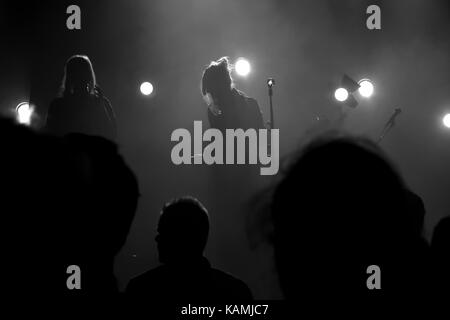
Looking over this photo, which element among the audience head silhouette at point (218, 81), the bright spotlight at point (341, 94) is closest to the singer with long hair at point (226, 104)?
the audience head silhouette at point (218, 81)

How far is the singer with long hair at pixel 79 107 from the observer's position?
14.1ft

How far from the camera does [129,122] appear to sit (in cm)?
606

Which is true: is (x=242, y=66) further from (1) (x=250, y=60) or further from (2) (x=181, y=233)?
(2) (x=181, y=233)

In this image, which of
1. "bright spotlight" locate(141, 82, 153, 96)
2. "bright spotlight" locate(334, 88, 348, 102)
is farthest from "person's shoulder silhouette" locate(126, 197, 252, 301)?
"bright spotlight" locate(334, 88, 348, 102)

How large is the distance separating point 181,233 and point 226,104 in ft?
9.12

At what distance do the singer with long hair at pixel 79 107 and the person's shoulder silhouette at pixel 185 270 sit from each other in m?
2.27

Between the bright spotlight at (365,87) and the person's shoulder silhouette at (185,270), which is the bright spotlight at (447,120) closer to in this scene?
the bright spotlight at (365,87)

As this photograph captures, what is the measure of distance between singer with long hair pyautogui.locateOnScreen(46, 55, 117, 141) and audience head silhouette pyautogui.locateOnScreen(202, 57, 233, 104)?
1.01 meters

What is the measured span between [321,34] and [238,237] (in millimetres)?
3024

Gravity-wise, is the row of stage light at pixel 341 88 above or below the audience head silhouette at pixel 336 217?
above

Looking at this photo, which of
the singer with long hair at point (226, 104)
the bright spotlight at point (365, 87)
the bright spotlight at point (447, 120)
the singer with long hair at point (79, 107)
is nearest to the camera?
the singer with long hair at point (79, 107)

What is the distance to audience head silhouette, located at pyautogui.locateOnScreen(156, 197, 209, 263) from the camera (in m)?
2.10

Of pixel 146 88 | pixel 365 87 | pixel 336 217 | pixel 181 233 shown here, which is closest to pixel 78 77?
pixel 146 88

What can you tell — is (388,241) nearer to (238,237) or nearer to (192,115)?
(238,237)
